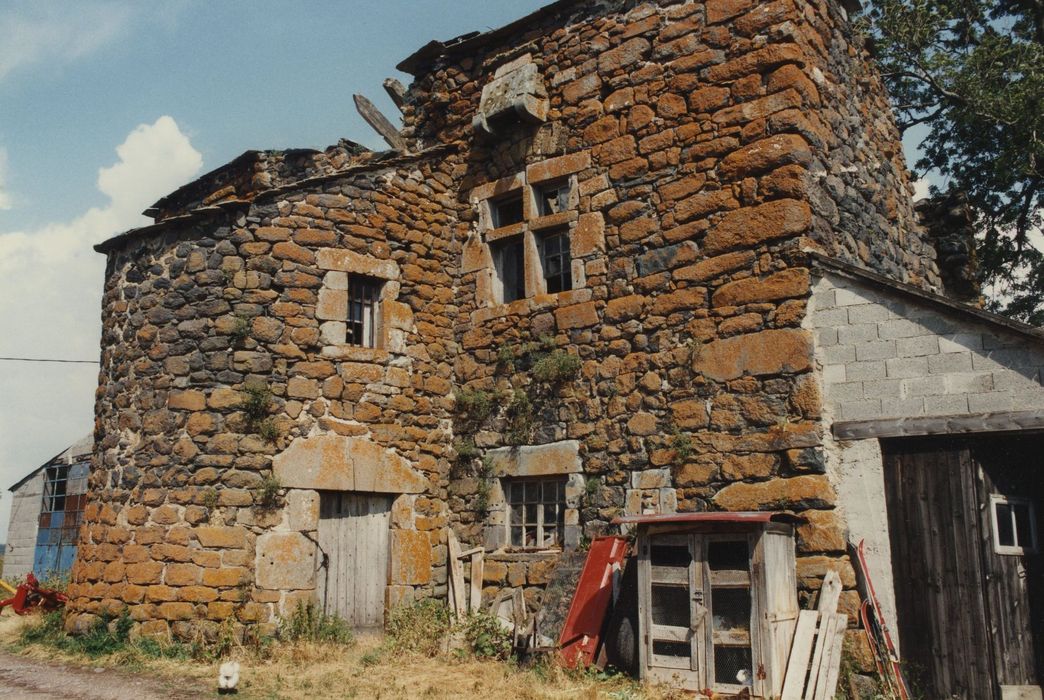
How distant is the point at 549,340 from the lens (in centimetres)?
928

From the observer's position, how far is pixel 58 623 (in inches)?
367

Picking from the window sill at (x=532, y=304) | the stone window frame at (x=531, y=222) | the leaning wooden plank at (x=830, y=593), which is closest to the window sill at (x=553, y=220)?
the stone window frame at (x=531, y=222)

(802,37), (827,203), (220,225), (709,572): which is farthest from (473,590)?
(802,37)

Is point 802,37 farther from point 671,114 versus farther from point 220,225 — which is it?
point 220,225

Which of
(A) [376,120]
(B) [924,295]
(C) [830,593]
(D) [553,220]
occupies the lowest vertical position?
(C) [830,593]

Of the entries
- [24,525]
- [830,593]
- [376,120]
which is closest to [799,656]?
[830,593]

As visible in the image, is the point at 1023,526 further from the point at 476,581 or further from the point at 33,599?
the point at 33,599

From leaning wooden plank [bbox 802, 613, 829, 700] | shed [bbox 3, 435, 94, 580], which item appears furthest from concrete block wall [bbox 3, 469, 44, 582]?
leaning wooden plank [bbox 802, 613, 829, 700]

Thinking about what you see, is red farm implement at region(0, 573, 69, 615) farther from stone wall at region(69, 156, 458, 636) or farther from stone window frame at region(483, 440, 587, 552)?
stone window frame at region(483, 440, 587, 552)

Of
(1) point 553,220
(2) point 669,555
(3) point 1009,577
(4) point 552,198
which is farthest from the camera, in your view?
(4) point 552,198

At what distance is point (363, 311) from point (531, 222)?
207 centimetres

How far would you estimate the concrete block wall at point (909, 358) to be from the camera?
22.2 feet

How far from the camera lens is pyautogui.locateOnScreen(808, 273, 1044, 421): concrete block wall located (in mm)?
6762

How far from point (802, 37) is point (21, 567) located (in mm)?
16844
